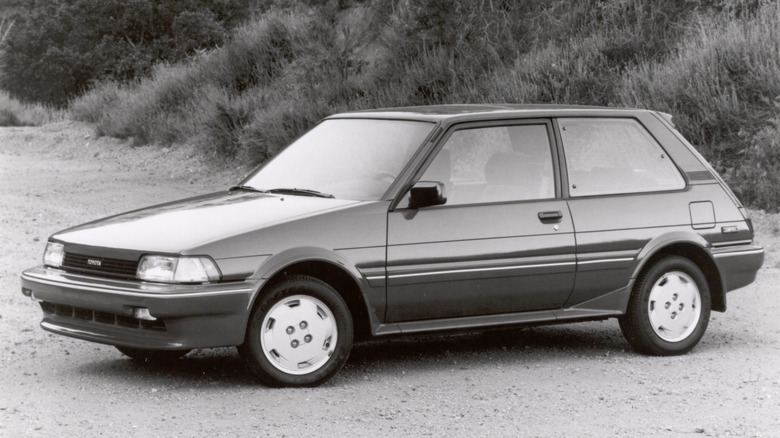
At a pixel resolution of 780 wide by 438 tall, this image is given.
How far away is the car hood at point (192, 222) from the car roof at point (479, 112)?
0.86 m

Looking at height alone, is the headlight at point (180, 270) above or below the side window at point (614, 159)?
below

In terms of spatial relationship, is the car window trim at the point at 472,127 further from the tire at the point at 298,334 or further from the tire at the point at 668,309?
the tire at the point at 668,309

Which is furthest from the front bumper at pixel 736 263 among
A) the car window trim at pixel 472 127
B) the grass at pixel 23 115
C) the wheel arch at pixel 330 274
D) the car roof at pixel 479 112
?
the grass at pixel 23 115

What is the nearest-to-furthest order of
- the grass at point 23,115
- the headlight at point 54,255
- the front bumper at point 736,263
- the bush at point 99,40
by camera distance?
the headlight at point 54,255, the front bumper at point 736,263, the grass at point 23,115, the bush at point 99,40

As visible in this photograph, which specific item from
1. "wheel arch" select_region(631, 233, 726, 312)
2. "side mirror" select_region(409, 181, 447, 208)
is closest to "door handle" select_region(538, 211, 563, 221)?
"wheel arch" select_region(631, 233, 726, 312)

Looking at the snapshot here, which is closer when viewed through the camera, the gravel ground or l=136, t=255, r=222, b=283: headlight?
the gravel ground

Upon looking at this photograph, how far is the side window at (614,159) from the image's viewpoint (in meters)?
7.82

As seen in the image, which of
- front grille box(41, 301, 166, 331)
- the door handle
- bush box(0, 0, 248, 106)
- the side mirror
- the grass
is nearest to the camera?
front grille box(41, 301, 166, 331)

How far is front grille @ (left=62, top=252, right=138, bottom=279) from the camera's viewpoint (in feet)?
22.1

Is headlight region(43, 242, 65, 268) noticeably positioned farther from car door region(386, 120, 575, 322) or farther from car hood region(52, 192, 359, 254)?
car door region(386, 120, 575, 322)

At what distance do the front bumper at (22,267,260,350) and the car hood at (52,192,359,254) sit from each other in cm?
23

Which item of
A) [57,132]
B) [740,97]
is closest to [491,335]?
[740,97]

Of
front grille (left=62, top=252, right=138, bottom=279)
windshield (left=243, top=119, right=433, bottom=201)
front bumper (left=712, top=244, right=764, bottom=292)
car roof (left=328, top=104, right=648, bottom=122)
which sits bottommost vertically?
front bumper (left=712, top=244, right=764, bottom=292)

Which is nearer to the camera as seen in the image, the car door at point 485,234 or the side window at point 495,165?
the car door at point 485,234
